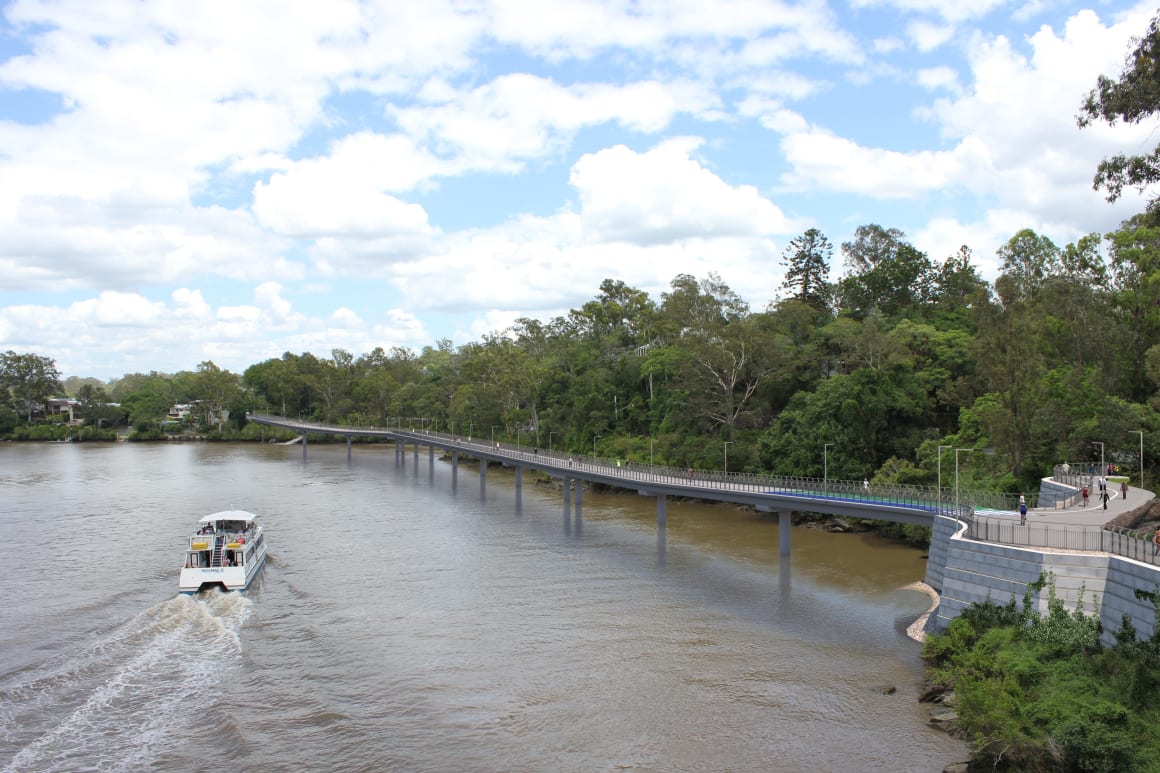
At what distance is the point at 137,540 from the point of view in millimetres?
57594

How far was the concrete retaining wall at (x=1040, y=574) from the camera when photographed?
2614 centimetres

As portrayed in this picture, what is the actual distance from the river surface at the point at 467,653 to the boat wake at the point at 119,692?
10 cm

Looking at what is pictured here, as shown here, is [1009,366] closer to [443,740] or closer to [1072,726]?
[1072,726]

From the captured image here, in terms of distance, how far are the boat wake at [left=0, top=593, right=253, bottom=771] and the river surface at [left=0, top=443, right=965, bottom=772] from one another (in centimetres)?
10

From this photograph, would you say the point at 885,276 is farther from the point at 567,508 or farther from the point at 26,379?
the point at 26,379

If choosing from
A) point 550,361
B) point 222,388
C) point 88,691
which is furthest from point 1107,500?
point 222,388

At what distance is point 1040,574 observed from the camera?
96.4 feet

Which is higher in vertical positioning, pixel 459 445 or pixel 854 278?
pixel 854 278

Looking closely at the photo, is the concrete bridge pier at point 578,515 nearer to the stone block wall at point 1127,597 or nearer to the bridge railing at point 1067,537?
the bridge railing at point 1067,537

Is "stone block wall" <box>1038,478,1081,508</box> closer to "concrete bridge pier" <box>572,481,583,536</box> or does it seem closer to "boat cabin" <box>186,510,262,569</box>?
"concrete bridge pier" <box>572,481,583,536</box>

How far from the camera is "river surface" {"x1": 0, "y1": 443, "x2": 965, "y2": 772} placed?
84.8 feet

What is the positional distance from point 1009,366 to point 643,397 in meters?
58.5

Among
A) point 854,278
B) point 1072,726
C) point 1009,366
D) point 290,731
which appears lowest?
point 290,731

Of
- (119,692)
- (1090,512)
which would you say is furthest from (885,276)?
(119,692)
